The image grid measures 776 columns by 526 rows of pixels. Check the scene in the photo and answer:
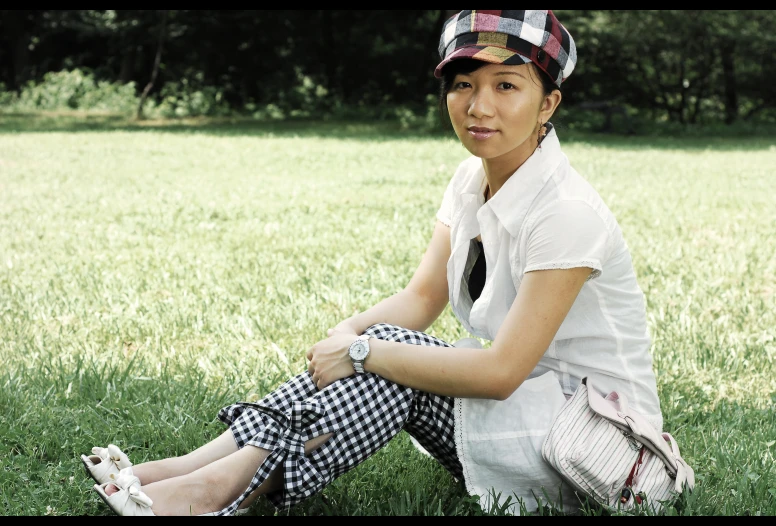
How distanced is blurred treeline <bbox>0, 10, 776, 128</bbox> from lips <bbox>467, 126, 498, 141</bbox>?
17.8 m

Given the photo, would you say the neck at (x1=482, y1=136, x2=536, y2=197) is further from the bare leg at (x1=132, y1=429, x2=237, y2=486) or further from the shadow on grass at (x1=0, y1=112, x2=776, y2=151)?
the shadow on grass at (x1=0, y1=112, x2=776, y2=151)

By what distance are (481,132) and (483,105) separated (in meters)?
0.07

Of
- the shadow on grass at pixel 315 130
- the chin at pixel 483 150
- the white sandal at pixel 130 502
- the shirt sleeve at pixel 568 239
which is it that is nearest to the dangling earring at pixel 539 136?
the chin at pixel 483 150

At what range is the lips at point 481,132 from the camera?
7.25ft

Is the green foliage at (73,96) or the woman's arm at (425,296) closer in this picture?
the woman's arm at (425,296)

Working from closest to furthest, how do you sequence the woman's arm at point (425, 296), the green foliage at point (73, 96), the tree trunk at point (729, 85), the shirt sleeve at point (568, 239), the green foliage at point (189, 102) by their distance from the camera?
1. the shirt sleeve at point (568, 239)
2. the woman's arm at point (425, 296)
3. the tree trunk at point (729, 85)
4. the green foliage at point (189, 102)
5. the green foliage at point (73, 96)

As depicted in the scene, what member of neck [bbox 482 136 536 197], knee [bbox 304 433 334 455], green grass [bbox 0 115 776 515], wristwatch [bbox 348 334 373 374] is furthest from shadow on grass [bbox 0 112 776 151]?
knee [bbox 304 433 334 455]

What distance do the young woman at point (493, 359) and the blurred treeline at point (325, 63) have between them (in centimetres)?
1777

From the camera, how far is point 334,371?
2.19 meters

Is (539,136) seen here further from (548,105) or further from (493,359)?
(493,359)

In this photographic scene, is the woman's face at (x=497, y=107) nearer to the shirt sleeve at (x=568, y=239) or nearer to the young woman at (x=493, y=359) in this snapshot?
the young woman at (x=493, y=359)

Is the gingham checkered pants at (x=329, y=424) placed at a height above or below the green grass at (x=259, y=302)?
above

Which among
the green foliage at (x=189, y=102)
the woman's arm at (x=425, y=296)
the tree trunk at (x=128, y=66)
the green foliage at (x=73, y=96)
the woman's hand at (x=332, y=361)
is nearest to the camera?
the woman's hand at (x=332, y=361)

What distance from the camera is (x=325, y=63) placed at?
76.8 ft
